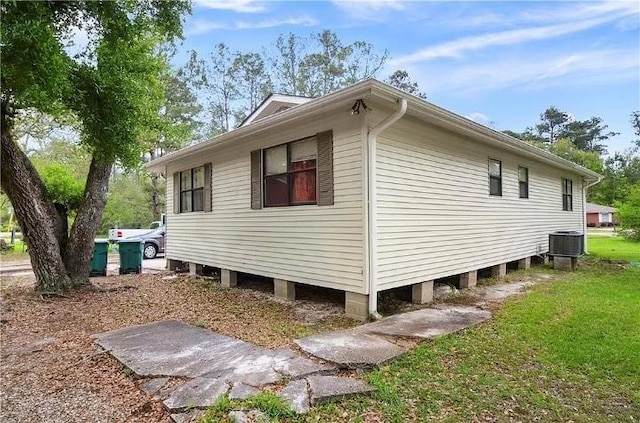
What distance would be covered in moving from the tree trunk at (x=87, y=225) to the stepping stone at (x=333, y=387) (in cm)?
629

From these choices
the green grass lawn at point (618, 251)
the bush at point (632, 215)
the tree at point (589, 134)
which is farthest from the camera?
the tree at point (589, 134)

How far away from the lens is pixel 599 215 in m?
43.8

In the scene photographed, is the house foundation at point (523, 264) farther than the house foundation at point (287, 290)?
Yes

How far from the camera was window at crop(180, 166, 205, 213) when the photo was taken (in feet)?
29.6

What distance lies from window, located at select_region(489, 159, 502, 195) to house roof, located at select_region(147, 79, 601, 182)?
0.36 metres

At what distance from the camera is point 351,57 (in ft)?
82.2

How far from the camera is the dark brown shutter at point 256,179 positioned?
6832 mm

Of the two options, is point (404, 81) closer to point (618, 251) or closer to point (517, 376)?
point (618, 251)

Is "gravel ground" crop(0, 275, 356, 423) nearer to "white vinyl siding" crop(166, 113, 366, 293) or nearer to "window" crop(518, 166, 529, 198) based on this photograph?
"white vinyl siding" crop(166, 113, 366, 293)

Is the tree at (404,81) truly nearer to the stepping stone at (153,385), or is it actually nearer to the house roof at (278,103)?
the house roof at (278,103)

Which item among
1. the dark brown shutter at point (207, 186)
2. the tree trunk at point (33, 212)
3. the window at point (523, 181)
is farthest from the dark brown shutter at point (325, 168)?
the window at point (523, 181)

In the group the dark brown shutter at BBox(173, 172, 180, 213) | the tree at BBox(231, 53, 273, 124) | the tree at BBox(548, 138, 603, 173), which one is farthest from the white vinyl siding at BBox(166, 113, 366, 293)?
the tree at BBox(548, 138, 603, 173)

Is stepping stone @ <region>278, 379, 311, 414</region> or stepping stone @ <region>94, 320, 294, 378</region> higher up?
stepping stone @ <region>278, 379, 311, 414</region>

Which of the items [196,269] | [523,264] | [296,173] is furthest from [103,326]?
[523,264]
